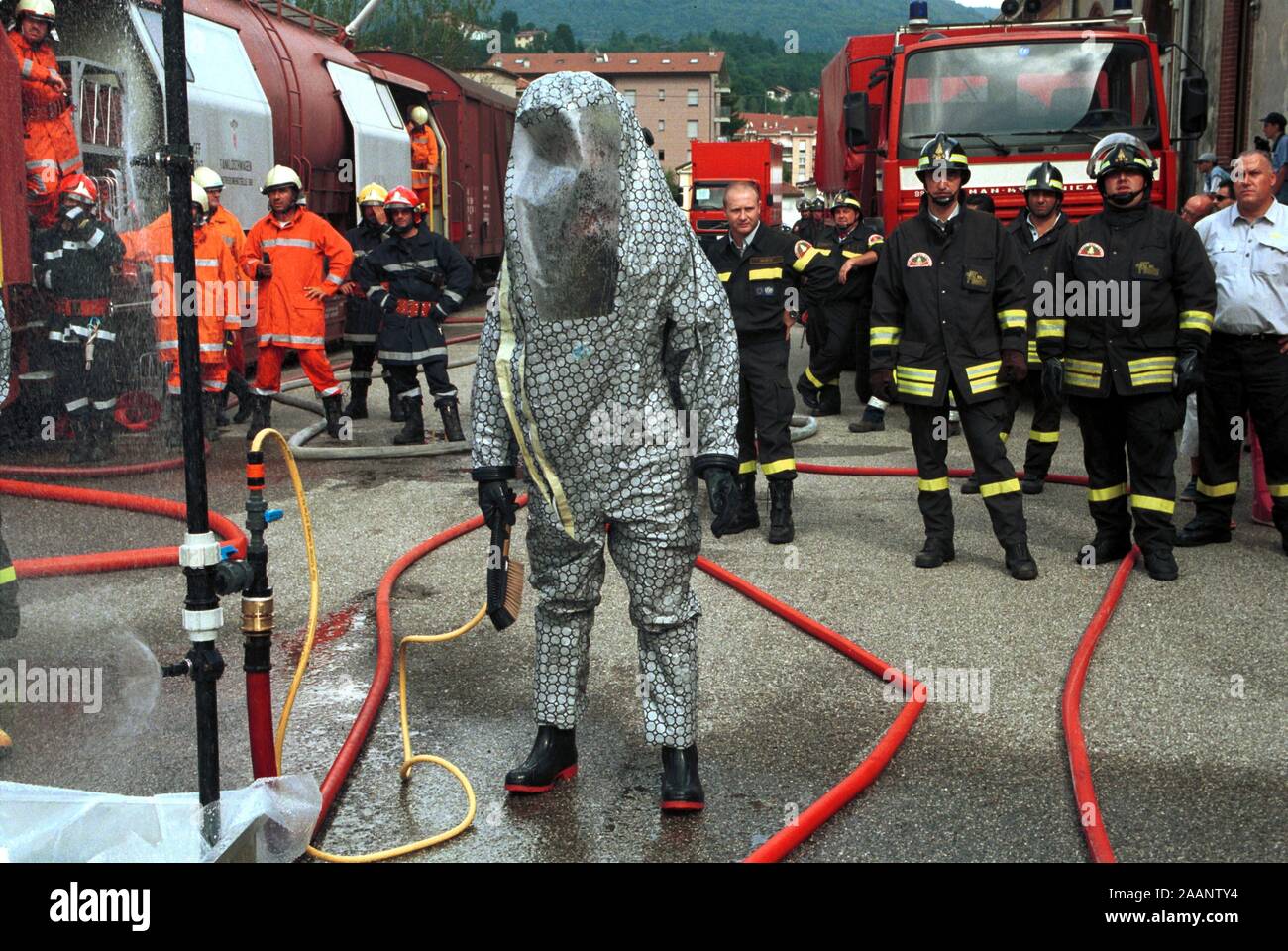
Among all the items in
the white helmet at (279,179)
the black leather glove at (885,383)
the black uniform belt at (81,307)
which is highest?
the white helmet at (279,179)

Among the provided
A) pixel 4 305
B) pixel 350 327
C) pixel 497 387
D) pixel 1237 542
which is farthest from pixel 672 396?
pixel 350 327

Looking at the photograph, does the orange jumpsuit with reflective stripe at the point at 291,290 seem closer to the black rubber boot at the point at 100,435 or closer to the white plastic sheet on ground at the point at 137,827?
the black rubber boot at the point at 100,435

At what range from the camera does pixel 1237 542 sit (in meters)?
7.32

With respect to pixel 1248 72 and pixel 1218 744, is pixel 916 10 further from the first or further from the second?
pixel 1218 744

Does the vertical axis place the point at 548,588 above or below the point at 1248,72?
below

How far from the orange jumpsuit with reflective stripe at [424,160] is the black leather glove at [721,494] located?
15786 millimetres

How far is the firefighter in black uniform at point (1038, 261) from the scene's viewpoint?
8.34 meters

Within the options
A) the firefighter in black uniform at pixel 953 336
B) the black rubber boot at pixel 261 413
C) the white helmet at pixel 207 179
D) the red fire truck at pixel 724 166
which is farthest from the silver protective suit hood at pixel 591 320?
the red fire truck at pixel 724 166

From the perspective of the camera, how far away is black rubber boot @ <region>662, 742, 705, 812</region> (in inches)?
160

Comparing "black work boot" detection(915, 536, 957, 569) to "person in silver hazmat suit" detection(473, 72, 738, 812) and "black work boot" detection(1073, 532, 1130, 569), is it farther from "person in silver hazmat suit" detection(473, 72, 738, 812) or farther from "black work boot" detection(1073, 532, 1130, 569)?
"person in silver hazmat suit" detection(473, 72, 738, 812)

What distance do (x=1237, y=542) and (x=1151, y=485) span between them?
92 centimetres

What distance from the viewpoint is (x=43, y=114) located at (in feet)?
10.9

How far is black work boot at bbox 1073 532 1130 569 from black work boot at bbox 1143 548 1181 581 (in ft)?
0.90
